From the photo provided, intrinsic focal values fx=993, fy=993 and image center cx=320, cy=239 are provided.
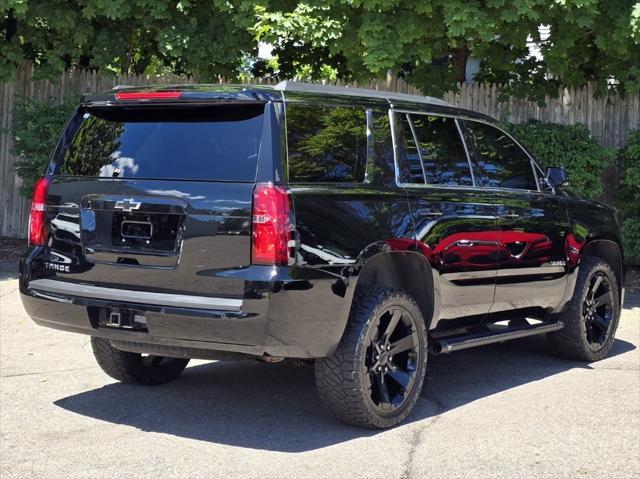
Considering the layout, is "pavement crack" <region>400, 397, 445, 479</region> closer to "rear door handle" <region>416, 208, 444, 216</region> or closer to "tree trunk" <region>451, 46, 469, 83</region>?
"rear door handle" <region>416, 208, 444, 216</region>

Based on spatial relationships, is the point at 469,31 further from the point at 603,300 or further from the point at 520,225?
the point at 520,225

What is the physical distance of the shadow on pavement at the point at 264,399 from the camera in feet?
19.0

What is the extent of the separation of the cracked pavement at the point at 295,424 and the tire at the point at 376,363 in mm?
163

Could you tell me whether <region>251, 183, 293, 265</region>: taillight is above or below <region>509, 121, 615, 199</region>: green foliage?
below

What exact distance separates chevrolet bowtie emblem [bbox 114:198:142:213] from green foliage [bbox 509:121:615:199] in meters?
8.38

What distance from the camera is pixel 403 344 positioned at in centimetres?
603

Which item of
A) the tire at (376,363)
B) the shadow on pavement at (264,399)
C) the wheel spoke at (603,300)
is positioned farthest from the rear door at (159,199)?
the wheel spoke at (603,300)

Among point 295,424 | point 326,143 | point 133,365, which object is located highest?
point 326,143

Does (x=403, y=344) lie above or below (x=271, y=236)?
below

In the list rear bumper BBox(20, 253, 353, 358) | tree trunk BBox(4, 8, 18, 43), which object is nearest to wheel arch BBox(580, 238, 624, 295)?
rear bumper BBox(20, 253, 353, 358)

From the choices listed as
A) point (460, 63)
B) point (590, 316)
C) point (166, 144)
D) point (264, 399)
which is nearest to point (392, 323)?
point (264, 399)

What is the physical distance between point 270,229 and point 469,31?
7.85 metres

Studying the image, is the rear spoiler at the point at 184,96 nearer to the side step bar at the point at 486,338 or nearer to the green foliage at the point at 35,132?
the side step bar at the point at 486,338

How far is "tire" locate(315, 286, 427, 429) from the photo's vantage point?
5.62m
